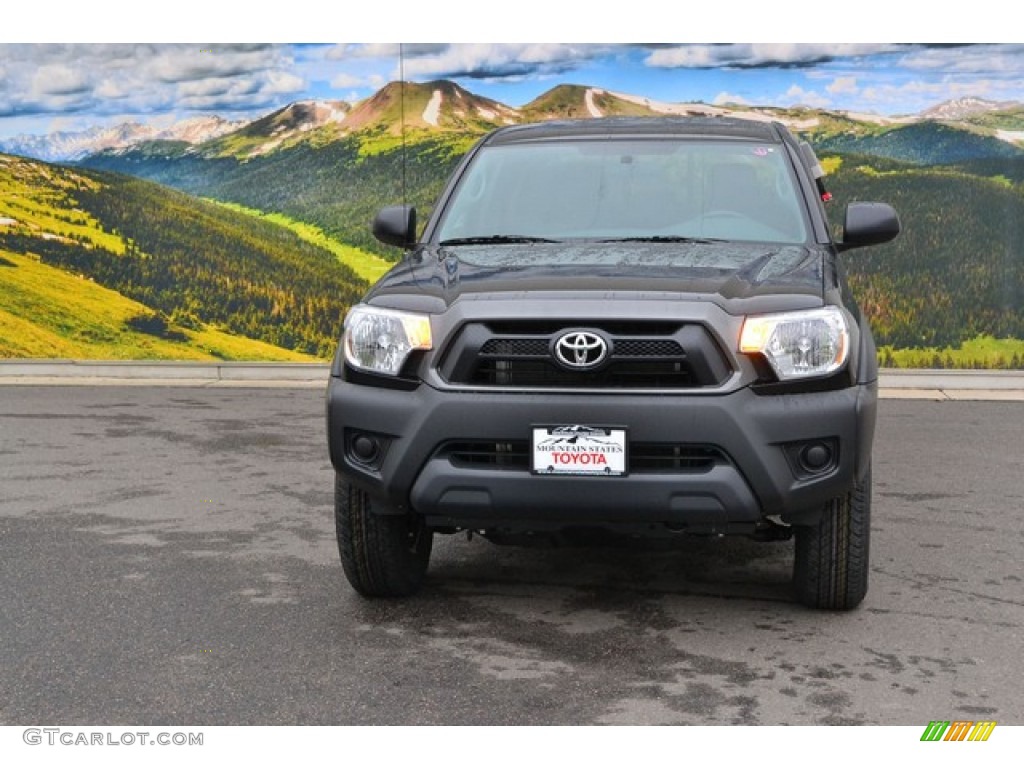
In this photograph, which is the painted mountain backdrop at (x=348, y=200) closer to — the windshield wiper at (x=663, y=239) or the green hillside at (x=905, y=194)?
the green hillside at (x=905, y=194)

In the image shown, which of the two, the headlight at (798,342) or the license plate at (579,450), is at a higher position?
the headlight at (798,342)

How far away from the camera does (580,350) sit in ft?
16.3

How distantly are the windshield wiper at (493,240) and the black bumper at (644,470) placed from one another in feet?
4.02

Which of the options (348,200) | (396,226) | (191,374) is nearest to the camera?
(396,226)

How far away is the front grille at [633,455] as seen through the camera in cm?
492

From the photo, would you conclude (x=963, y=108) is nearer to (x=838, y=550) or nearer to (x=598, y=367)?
(x=838, y=550)

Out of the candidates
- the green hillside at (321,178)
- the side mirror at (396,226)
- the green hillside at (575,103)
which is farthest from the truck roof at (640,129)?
the green hillside at (321,178)

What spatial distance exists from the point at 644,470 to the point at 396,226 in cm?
206

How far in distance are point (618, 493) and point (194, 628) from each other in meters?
1.68

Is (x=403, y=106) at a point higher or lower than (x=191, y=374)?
higher

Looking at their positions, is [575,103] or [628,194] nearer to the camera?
[628,194]

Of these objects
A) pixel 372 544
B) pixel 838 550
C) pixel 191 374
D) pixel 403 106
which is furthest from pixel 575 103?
pixel 838 550

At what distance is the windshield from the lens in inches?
242
